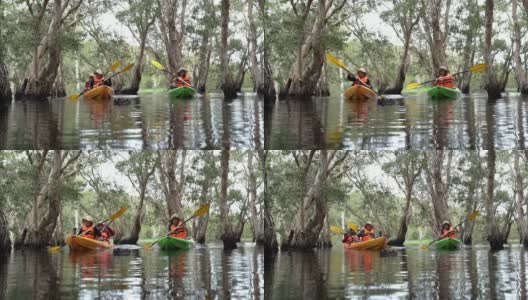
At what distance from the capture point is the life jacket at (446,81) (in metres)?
10.2

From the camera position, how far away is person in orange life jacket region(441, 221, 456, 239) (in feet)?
32.4

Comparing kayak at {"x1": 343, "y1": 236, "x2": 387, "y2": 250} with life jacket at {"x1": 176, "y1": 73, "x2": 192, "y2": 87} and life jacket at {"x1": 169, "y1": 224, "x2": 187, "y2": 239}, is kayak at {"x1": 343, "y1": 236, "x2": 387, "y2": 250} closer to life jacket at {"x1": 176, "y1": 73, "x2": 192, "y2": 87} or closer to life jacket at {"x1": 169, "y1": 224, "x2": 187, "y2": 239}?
life jacket at {"x1": 169, "y1": 224, "x2": 187, "y2": 239}

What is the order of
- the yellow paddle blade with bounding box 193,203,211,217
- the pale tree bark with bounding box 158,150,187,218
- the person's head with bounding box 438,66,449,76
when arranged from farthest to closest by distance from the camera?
1. the person's head with bounding box 438,66,449,76
2. the pale tree bark with bounding box 158,150,187,218
3. the yellow paddle blade with bounding box 193,203,211,217

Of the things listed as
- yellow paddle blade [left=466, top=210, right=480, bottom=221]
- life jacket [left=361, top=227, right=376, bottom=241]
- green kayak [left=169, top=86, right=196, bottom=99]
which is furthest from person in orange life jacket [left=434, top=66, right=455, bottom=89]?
green kayak [left=169, top=86, right=196, bottom=99]

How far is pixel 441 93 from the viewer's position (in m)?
10.4

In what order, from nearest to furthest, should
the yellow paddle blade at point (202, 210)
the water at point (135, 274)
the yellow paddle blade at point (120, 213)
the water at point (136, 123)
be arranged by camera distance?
the water at point (135, 274)
the water at point (136, 123)
the yellow paddle blade at point (202, 210)
the yellow paddle blade at point (120, 213)

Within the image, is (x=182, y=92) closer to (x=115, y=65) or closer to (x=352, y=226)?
(x=115, y=65)

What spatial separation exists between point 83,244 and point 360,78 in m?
4.18

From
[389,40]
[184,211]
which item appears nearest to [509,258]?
[389,40]

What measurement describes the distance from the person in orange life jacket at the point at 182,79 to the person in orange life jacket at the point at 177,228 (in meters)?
1.71

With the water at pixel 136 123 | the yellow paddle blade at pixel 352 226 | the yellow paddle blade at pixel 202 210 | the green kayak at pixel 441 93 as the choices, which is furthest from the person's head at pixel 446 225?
the yellow paddle blade at pixel 202 210

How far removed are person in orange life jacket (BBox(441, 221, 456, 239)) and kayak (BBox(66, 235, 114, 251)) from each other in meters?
4.29

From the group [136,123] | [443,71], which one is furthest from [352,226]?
[136,123]

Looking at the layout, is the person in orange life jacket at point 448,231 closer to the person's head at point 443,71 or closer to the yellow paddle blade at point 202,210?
the person's head at point 443,71
